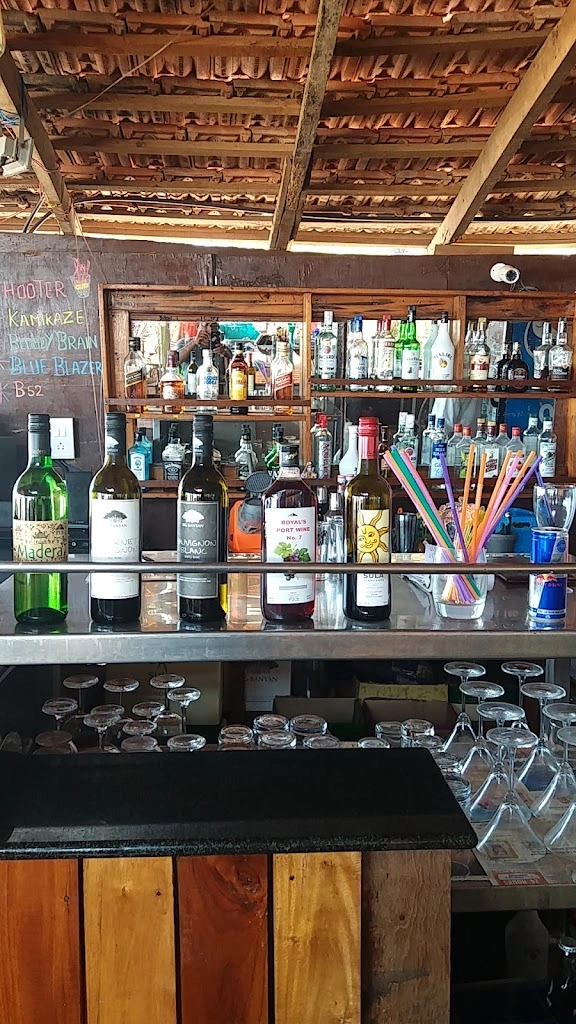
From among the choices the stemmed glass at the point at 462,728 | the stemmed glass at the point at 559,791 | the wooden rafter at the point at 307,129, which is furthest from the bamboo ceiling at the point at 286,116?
the stemmed glass at the point at 559,791

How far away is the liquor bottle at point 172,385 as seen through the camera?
3.55m

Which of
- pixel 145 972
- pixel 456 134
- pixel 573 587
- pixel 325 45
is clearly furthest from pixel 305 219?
pixel 145 972

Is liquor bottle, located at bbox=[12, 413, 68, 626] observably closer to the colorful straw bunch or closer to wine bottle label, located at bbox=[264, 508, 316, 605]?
wine bottle label, located at bbox=[264, 508, 316, 605]

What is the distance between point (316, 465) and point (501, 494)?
2660mm

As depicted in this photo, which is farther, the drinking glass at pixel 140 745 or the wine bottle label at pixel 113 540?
the drinking glass at pixel 140 745

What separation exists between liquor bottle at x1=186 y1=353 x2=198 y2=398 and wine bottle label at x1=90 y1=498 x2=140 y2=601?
8.65 feet

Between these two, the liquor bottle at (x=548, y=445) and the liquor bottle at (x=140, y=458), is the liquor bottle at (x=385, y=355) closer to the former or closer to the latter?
the liquor bottle at (x=548, y=445)

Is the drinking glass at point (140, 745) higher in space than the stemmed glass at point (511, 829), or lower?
higher

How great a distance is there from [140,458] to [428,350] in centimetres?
142

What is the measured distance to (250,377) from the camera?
3662 mm

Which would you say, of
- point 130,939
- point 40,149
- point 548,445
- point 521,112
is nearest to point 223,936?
point 130,939

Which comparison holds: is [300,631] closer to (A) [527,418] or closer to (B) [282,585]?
(B) [282,585]

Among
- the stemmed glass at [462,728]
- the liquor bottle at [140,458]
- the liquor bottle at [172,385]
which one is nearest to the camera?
Result: the stemmed glass at [462,728]

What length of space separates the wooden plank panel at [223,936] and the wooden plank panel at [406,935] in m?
0.14
